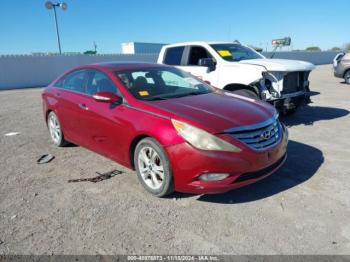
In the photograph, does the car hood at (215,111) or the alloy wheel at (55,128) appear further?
the alloy wheel at (55,128)

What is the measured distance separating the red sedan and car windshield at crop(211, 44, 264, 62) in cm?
253

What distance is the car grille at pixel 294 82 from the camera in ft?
21.7

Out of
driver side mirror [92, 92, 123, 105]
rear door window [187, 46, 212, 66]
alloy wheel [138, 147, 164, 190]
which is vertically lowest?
alloy wheel [138, 147, 164, 190]

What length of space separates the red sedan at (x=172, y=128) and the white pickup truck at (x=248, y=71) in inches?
72.7

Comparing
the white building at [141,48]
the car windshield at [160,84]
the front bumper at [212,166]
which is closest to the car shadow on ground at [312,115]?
the car windshield at [160,84]

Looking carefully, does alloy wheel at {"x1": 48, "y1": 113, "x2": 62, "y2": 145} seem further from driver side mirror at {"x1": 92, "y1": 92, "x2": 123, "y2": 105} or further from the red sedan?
driver side mirror at {"x1": 92, "y1": 92, "x2": 123, "y2": 105}

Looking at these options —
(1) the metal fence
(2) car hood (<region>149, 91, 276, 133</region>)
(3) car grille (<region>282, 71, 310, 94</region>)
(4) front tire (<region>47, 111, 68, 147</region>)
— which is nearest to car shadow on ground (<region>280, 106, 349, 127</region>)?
(3) car grille (<region>282, 71, 310, 94</region>)

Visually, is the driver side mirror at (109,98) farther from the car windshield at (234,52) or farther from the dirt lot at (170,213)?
the car windshield at (234,52)

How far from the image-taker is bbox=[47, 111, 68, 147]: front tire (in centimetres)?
576

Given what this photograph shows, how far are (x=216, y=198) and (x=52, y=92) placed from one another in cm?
377

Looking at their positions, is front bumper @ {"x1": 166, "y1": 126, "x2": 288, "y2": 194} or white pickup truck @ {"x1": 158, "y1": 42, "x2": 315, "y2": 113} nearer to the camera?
front bumper @ {"x1": 166, "y1": 126, "x2": 288, "y2": 194}

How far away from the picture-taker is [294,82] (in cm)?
687

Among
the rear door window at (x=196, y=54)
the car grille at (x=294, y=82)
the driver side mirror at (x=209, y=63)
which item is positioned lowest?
the car grille at (x=294, y=82)

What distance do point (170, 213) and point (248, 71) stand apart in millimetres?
4060
